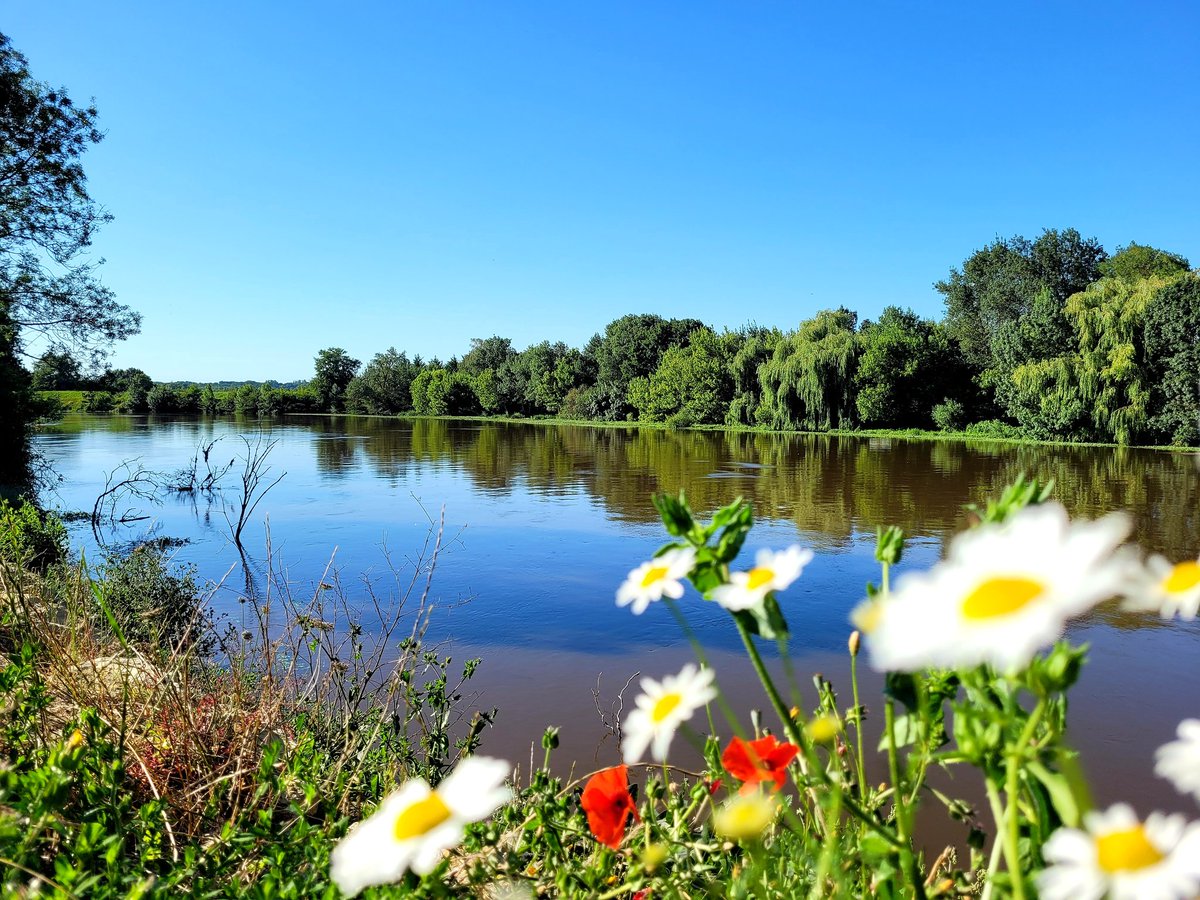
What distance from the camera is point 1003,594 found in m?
0.42

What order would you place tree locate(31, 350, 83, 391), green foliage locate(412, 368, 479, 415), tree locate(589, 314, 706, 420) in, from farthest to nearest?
1. green foliage locate(412, 368, 479, 415)
2. tree locate(589, 314, 706, 420)
3. tree locate(31, 350, 83, 391)

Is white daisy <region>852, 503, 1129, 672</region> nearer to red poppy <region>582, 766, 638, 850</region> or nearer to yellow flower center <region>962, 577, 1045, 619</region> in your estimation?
yellow flower center <region>962, 577, 1045, 619</region>

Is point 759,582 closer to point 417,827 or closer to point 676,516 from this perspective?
point 676,516

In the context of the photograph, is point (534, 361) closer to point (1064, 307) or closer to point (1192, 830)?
point (1064, 307)

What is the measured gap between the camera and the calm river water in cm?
448

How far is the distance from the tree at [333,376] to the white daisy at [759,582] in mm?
74800

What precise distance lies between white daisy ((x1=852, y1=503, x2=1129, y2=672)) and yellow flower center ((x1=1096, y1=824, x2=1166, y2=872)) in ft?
0.38

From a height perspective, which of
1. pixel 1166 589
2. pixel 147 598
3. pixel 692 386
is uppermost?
pixel 692 386

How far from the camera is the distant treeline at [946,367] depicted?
2348cm

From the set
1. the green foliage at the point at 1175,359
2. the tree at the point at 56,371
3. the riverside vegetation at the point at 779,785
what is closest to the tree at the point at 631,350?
the green foliage at the point at 1175,359

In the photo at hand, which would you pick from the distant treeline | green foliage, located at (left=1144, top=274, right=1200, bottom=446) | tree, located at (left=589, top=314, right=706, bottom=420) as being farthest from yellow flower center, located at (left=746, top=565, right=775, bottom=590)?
tree, located at (left=589, top=314, right=706, bottom=420)

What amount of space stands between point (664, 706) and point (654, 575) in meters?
0.12

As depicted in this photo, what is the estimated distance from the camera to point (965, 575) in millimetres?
426

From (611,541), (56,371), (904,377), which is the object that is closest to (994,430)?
(904,377)
